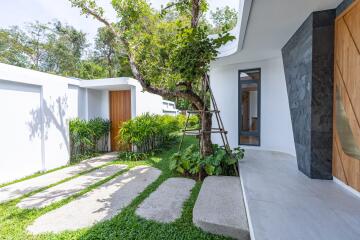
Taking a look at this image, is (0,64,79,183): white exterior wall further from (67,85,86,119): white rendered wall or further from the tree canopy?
the tree canopy

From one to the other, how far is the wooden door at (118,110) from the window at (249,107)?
4.70 m

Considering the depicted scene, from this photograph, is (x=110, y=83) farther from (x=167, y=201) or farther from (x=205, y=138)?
(x=167, y=201)

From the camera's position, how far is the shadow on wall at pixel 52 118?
17.7 ft

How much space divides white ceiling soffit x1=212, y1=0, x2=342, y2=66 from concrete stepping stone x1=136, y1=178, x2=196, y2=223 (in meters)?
3.63

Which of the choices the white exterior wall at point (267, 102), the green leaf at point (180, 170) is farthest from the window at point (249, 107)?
the green leaf at point (180, 170)

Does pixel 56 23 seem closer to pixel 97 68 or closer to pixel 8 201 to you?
pixel 97 68

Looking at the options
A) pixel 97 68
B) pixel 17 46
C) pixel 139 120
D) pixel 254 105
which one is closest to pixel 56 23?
pixel 17 46

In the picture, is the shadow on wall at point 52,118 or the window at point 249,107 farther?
the window at point 249,107

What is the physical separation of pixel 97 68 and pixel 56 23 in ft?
20.4

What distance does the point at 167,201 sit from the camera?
140 inches

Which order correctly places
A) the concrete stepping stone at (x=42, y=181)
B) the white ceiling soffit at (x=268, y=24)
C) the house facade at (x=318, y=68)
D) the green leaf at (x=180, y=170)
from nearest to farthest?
the house facade at (x=318, y=68)
the white ceiling soffit at (x=268, y=24)
the concrete stepping stone at (x=42, y=181)
the green leaf at (x=180, y=170)

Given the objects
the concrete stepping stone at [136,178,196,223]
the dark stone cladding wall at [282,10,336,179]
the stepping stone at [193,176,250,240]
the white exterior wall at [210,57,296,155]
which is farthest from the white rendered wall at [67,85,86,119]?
the dark stone cladding wall at [282,10,336,179]

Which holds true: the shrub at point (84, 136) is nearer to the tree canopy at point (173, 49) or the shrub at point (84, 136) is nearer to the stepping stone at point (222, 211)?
the tree canopy at point (173, 49)

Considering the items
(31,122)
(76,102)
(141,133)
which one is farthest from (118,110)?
(31,122)
